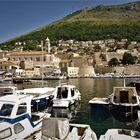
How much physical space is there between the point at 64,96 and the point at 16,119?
15254 mm

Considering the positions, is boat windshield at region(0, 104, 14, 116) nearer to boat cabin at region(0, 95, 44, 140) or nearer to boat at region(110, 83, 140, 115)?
boat cabin at region(0, 95, 44, 140)

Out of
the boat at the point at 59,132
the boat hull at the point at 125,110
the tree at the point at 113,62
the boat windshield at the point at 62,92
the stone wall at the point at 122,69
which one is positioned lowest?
the boat hull at the point at 125,110

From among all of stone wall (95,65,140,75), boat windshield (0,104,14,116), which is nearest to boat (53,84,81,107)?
boat windshield (0,104,14,116)

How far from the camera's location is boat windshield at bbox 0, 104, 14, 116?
625 inches

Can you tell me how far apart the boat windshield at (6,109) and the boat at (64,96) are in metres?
12.9

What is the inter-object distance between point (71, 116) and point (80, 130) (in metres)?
9.86

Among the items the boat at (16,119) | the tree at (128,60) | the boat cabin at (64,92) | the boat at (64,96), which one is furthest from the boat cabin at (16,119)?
the tree at (128,60)

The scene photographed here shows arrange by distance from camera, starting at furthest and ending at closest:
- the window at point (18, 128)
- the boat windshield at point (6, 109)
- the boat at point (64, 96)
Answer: the boat at point (64, 96) < the boat windshield at point (6, 109) < the window at point (18, 128)

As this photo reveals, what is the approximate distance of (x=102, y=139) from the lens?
15.1 meters

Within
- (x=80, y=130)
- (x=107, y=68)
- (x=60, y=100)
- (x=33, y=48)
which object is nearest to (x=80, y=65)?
(x=107, y=68)

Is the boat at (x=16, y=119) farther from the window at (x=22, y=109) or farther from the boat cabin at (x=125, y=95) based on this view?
the boat cabin at (x=125, y=95)

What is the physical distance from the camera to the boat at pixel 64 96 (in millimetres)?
29219

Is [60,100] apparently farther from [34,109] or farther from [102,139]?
[102,139]

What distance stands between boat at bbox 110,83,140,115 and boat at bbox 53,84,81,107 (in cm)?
415
